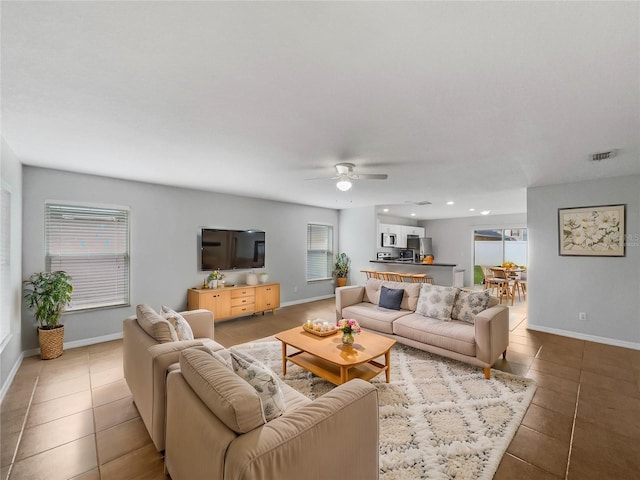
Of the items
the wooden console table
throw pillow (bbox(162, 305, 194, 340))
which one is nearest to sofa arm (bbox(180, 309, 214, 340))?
throw pillow (bbox(162, 305, 194, 340))

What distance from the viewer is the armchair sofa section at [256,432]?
1099mm

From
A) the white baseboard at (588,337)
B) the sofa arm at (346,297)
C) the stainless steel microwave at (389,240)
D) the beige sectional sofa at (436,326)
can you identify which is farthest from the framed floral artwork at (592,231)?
the stainless steel microwave at (389,240)

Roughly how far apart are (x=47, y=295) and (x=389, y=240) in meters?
7.63

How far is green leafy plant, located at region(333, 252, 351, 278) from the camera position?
758 cm

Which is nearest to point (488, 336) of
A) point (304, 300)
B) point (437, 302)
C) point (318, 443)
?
point (437, 302)

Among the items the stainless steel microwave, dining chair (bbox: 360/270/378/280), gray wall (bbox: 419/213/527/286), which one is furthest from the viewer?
gray wall (bbox: 419/213/527/286)

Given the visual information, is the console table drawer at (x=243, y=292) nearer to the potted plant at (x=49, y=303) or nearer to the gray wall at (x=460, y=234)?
the potted plant at (x=49, y=303)

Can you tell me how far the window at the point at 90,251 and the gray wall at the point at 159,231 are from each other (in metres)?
0.11

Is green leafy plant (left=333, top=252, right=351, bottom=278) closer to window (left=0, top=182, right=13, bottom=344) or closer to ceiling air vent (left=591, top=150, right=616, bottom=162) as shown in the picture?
ceiling air vent (left=591, top=150, right=616, bottom=162)

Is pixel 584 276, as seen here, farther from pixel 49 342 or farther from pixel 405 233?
pixel 49 342

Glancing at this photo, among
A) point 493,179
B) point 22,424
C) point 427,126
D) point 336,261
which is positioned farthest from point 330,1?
point 336,261

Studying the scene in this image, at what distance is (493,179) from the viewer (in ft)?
13.8

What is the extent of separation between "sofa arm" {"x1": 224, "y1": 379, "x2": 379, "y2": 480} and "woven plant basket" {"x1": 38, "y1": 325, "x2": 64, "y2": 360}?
3.85 metres

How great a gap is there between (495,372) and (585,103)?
2.67m
